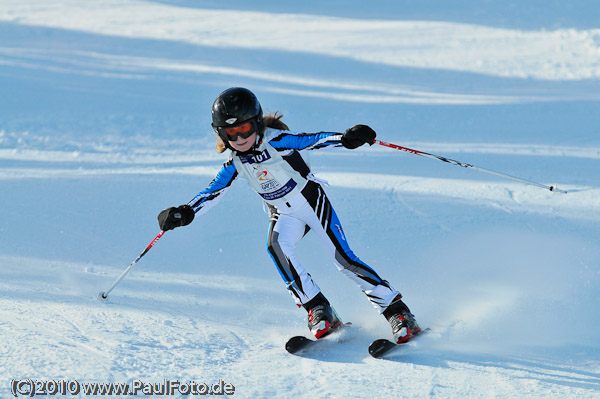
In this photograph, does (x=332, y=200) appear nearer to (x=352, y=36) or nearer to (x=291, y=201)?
(x=291, y=201)

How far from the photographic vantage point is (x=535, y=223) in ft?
18.8

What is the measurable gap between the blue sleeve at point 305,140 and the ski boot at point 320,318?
36.5 inches

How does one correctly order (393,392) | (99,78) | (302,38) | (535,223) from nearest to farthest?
(393,392)
(535,223)
(99,78)
(302,38)

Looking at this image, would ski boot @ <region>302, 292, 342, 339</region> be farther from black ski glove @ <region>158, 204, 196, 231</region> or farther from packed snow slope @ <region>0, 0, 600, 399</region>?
black ski glove @ <region>158, 204, 196, 231</region>

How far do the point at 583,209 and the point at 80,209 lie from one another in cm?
467

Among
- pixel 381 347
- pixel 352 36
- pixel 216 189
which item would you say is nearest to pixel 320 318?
pixel 381 347

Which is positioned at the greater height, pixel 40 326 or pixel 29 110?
pixel 29 110

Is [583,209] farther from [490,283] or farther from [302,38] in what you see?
[302,38]

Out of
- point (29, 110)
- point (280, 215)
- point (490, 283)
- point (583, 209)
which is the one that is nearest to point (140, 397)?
point (280, 215)

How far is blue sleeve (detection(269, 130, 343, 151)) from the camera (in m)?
3.81

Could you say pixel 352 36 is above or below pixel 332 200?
above

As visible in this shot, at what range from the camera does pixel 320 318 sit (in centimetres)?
392

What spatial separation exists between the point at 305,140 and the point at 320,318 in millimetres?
1073

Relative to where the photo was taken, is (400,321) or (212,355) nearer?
(212,355)
